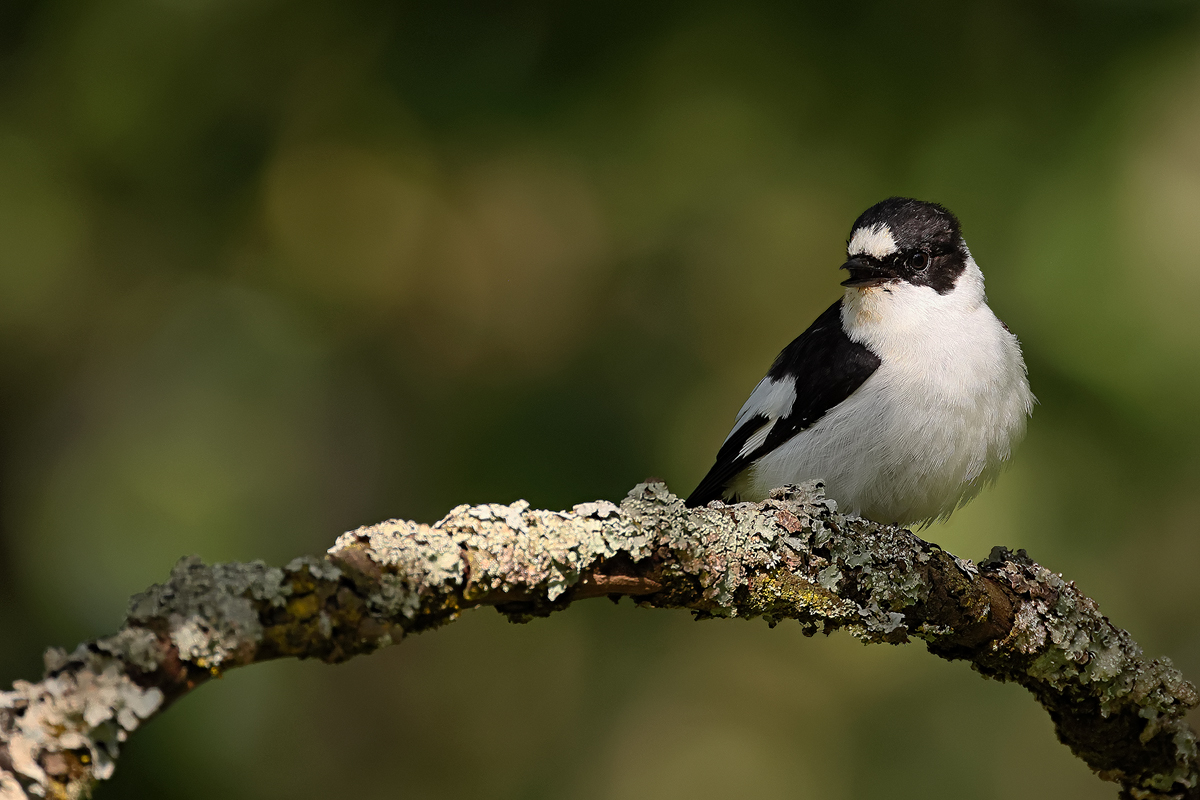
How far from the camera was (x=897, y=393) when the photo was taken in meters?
3.57

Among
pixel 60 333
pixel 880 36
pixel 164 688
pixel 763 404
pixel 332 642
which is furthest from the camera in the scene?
pixel 60 333

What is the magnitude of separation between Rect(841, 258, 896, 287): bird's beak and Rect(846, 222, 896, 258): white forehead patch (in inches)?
2.5

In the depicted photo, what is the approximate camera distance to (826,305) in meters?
5.12

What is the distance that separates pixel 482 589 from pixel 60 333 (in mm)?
3635

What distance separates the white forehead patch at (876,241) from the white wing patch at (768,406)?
1.81 ft

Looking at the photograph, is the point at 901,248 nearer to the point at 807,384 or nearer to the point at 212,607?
the point at 807,384

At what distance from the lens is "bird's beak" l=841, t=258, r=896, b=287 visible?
3785mm

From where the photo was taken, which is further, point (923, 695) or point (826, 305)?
point (826, 305)

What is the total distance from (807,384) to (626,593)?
179cm

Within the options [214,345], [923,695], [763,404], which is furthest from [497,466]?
[923,695]

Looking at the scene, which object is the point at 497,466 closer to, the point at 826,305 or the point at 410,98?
the point at 410,98

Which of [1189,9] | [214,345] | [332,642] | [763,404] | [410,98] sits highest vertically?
[1189,9]

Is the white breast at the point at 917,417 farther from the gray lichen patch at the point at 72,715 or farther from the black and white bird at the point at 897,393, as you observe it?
the gray lichen patch at the point at 72,715

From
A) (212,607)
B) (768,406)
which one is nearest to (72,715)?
→ (212,607)
